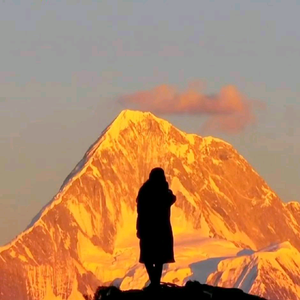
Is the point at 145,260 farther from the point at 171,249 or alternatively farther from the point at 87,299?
the point at 87,299

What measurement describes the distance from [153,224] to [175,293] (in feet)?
7.84

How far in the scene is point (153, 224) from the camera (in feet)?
127

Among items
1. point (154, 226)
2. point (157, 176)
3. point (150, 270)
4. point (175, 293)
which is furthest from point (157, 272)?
point (175, 293)

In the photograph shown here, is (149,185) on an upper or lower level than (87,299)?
upper

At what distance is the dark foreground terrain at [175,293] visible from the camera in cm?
3644

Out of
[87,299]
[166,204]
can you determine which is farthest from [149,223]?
[87,299]

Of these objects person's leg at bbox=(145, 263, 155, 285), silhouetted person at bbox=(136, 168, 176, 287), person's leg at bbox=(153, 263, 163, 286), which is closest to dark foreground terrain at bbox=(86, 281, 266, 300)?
person's leg at bbox=(153, 263, 163, 286)

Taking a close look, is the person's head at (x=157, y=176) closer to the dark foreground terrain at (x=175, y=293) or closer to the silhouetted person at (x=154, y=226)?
the silhouetted person at (x=154, y=226)

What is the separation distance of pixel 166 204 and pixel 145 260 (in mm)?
A: 1218

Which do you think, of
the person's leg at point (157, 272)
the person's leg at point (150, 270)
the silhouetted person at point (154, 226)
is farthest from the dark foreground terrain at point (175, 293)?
the silhouetted person at point (154, 226)

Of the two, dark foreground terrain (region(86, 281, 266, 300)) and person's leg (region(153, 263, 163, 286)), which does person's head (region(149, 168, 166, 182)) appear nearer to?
person's leg (region(153, 263, 163, 286))

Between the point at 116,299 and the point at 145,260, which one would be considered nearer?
the point at 116,299

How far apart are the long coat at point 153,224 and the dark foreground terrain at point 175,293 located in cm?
132

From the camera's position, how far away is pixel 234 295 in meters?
37.2
